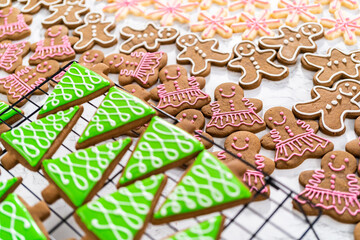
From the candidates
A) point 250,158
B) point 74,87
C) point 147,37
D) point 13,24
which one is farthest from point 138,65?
point 13,24

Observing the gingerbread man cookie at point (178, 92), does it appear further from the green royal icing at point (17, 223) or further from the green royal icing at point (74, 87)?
the green royal icing at point (17, 223)

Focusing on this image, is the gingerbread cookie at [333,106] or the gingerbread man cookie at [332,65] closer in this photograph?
the gingerbread cookie at [333,106]

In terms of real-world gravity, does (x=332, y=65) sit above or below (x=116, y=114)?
above

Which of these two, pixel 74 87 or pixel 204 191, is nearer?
pixel 204 191

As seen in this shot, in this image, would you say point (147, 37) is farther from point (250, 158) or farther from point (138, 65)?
point (250, 158)

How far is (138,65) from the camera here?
2535 millimetres

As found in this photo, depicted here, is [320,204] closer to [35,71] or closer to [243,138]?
[243,138]

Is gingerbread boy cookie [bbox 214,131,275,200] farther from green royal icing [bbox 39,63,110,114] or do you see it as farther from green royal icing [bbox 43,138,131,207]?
green royal icing [bbox 39,63,110,114]

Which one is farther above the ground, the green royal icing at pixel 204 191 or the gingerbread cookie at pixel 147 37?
the gingerbread cookie at pixel 147 37

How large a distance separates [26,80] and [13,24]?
2.00 feet

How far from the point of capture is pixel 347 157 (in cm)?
200

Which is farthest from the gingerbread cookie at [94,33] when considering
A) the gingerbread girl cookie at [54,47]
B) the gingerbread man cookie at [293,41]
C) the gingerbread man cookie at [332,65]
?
the gingerbread man cookie at [332,65]

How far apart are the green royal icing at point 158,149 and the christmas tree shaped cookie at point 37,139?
391 millimetres

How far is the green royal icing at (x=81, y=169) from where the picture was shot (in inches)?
65.1
